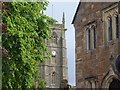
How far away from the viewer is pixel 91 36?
20.3 m

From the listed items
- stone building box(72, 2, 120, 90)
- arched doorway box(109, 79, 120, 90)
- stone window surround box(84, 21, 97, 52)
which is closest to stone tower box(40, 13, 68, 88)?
stone building box(72, 2, 120, 90)

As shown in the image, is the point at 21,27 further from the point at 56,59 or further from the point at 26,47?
the point at 56,59

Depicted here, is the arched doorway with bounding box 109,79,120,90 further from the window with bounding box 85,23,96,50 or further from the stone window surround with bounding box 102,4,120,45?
the window with bounding box 85,23,96,50

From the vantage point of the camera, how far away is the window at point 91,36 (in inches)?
795

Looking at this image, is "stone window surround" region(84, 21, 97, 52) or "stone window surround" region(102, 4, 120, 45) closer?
"stone window surround" region(102, 4, 120, 45)

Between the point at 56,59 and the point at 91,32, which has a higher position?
the point at 56,59

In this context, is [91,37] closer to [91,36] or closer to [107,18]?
[91,36]

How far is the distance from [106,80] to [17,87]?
4.62 metres

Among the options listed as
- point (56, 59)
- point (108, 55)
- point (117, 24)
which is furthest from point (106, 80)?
point (56, 59)

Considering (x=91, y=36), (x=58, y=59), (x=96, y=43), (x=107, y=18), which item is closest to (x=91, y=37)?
(x=91, y=36)

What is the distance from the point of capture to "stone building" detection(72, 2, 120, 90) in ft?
60.5

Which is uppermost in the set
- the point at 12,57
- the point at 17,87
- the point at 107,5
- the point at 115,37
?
the point at 107,5

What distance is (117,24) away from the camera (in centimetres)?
1842

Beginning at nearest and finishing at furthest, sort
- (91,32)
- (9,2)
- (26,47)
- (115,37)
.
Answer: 1. (9,2)
2. (26,47)
3. (115,37)
4. (91,32)
